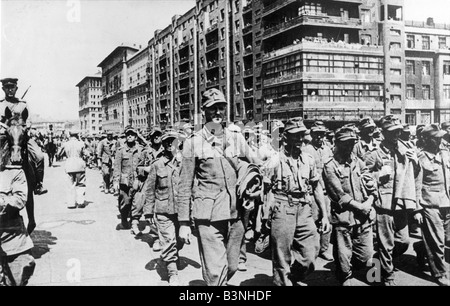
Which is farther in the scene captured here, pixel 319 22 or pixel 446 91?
pixel 446 91

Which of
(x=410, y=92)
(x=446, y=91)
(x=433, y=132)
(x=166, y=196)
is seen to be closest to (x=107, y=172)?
(x=166, y=196)

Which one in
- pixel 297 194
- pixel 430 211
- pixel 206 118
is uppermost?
pixel 206 118

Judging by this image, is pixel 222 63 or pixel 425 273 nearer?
pixel 425 273

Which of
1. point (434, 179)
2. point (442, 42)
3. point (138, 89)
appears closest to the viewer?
point (434, 179)

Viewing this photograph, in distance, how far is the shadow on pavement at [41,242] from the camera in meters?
7.50

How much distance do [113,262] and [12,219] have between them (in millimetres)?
2286

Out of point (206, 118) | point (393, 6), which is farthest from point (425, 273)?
point (393, 6)

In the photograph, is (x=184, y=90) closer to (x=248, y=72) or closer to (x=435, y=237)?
(x=248, y=72)

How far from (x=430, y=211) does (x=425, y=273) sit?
955 millimetres

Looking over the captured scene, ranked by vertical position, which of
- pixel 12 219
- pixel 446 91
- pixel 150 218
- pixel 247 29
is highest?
pixel 247 29

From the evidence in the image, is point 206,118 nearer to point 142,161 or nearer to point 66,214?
point 142,161

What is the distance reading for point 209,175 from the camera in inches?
193

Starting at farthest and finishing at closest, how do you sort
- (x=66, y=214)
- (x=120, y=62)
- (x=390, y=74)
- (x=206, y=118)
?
1. (x=120, y=62)
2. (x=390, y=74)
3. (x=66, y=214)
4. (x=206, y=118)

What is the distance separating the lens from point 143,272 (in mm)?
6469
